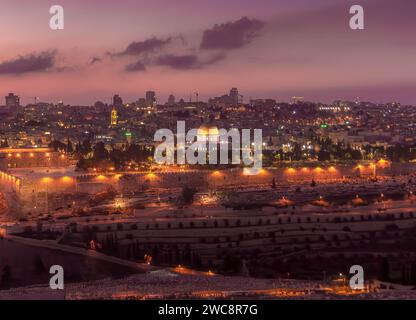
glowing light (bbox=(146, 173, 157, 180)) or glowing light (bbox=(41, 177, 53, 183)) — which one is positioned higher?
glowing light (bbox=(41, 177, 53, 183))

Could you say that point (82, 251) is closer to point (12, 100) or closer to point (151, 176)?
point (151, 176)

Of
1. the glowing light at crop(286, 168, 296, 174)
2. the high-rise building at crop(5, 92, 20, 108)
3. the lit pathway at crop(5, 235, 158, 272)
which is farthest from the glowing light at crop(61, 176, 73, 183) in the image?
the high-rise building at crop(5, 92, 20, 108)

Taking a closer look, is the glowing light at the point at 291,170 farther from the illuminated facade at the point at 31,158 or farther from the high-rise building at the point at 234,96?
the high-rise building at the point at 234,96

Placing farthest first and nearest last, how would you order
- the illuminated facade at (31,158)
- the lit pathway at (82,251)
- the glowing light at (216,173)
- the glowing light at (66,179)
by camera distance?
1. the illuminated facade at (31,158)
2. the glowing light at (216,173)
3. the glowing light at (66,179)
4. the lit pathway at (82,251)

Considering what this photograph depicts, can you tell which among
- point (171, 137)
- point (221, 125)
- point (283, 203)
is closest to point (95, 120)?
point (221, 125)

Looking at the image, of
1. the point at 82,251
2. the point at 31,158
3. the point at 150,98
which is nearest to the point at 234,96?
the point at 150,98

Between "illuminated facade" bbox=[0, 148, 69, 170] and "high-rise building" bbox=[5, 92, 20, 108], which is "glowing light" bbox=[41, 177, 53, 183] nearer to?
"illuminated facade" bbox=[0, 148, 69, 170]

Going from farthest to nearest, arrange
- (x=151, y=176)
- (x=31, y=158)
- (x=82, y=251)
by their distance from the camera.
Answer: (x=31, y=158)
(x=151, y=176)
(x=82, y=251)

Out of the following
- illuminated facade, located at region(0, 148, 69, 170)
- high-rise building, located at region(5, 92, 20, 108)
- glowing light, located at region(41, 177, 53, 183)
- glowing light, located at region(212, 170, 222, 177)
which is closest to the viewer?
glowing light, located at region(41, 177, 53, 183)

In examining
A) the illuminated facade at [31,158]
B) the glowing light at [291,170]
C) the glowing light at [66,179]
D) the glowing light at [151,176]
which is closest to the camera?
Result: the glowing light at [66,179]

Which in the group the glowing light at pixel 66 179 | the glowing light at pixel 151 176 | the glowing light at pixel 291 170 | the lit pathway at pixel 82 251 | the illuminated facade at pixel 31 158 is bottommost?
the lit pathway at pixel 82 251

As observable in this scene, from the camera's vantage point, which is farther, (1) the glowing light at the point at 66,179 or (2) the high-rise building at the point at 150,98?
(2) the high-rise building at the point at 150,98

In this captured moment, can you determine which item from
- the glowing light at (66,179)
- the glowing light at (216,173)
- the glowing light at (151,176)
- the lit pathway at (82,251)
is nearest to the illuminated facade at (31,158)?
the glowing light at (151,176)
